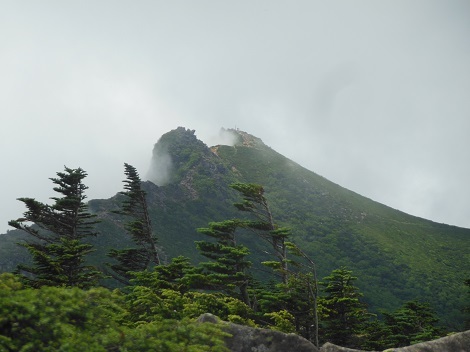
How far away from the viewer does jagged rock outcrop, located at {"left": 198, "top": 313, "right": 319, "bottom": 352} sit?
36.8ft

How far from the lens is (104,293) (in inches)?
253

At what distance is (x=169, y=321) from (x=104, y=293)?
1.36 metres

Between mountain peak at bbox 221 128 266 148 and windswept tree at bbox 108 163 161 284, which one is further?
mountain peak at bbox 221 128 266 148

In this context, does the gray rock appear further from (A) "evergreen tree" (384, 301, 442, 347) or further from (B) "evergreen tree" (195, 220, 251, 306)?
(A) "evergreen tree" (384, 301, 442, 347)

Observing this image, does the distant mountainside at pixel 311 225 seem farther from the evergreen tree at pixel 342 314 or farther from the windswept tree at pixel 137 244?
the evergreen tree at pixel 342 314

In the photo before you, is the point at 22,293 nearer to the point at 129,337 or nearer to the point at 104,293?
the point at 104,293

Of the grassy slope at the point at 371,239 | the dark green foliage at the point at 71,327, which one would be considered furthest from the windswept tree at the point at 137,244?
the grassy slope at the point at 371,239

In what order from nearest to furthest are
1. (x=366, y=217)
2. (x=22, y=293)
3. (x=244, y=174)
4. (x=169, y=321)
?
1. (x=22, y=293)
2. (x=169, y=321)
3. (x=366, y=217)
4. (x=244, y=174)

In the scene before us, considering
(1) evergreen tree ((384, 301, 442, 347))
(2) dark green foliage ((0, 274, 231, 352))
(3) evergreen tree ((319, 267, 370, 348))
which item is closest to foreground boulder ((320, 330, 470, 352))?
(2) dark green foliage ((0, 274, 231, 352))

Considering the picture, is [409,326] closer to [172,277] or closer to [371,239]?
[172,277]

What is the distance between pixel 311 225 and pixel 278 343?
73.3 meters

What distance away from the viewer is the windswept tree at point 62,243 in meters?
19.3

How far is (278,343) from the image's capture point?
1134cm

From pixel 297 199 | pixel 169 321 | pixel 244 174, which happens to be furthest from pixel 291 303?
pixel 244 174
